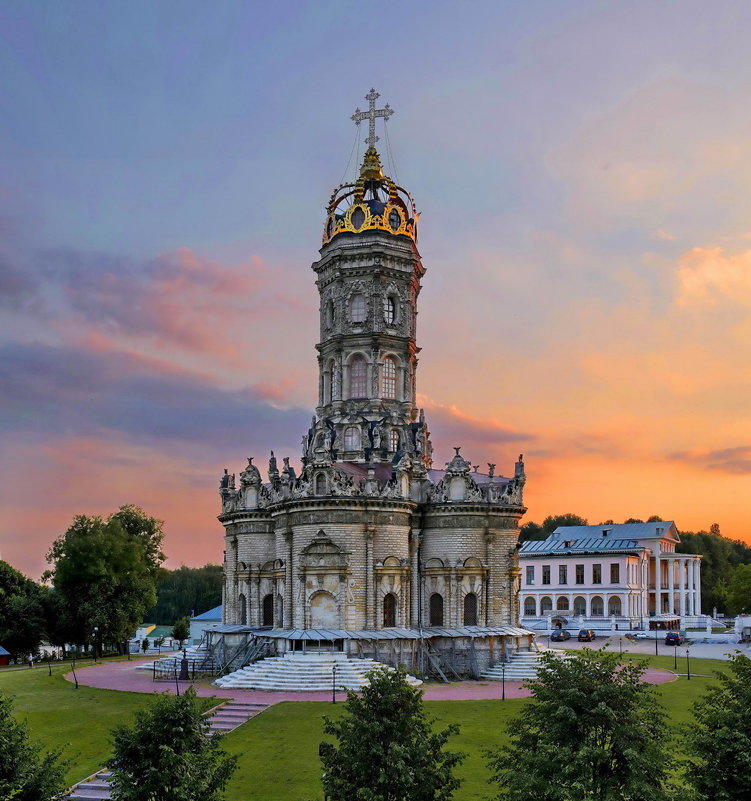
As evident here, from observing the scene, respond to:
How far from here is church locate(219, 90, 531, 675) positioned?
5334cm

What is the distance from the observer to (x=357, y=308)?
6394cm

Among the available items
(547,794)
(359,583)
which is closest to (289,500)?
(359,583)

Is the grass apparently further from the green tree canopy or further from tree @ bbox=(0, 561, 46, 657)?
the green tree canopy

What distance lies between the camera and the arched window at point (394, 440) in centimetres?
6141

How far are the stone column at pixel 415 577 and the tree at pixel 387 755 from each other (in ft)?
117

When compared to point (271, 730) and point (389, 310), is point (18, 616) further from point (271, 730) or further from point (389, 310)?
point (271, 730)

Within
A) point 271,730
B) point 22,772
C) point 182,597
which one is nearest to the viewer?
point 22,772

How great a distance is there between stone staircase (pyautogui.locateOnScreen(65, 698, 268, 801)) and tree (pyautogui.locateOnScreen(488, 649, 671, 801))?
1226cm

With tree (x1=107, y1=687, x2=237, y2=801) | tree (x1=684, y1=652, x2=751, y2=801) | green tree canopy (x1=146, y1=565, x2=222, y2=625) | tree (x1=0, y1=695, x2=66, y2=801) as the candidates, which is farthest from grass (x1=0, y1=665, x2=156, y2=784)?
green tree canopy (x1=146, y1=565, x2=222, y2=625)

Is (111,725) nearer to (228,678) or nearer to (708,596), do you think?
(228,678)

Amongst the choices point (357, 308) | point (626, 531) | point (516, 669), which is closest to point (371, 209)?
point (357, 308)

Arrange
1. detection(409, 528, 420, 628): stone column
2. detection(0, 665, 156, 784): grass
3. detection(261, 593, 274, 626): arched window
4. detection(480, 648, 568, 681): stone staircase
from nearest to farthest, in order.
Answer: detection(0, 665, 156, 784): grass, detection(480, 648, 568, 681): stone staircase, detection(409, 528, 420, 628): stone column, detection(261, 593, 274, 626): arched window

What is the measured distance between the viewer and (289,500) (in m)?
54.5

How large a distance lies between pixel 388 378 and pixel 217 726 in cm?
3037
